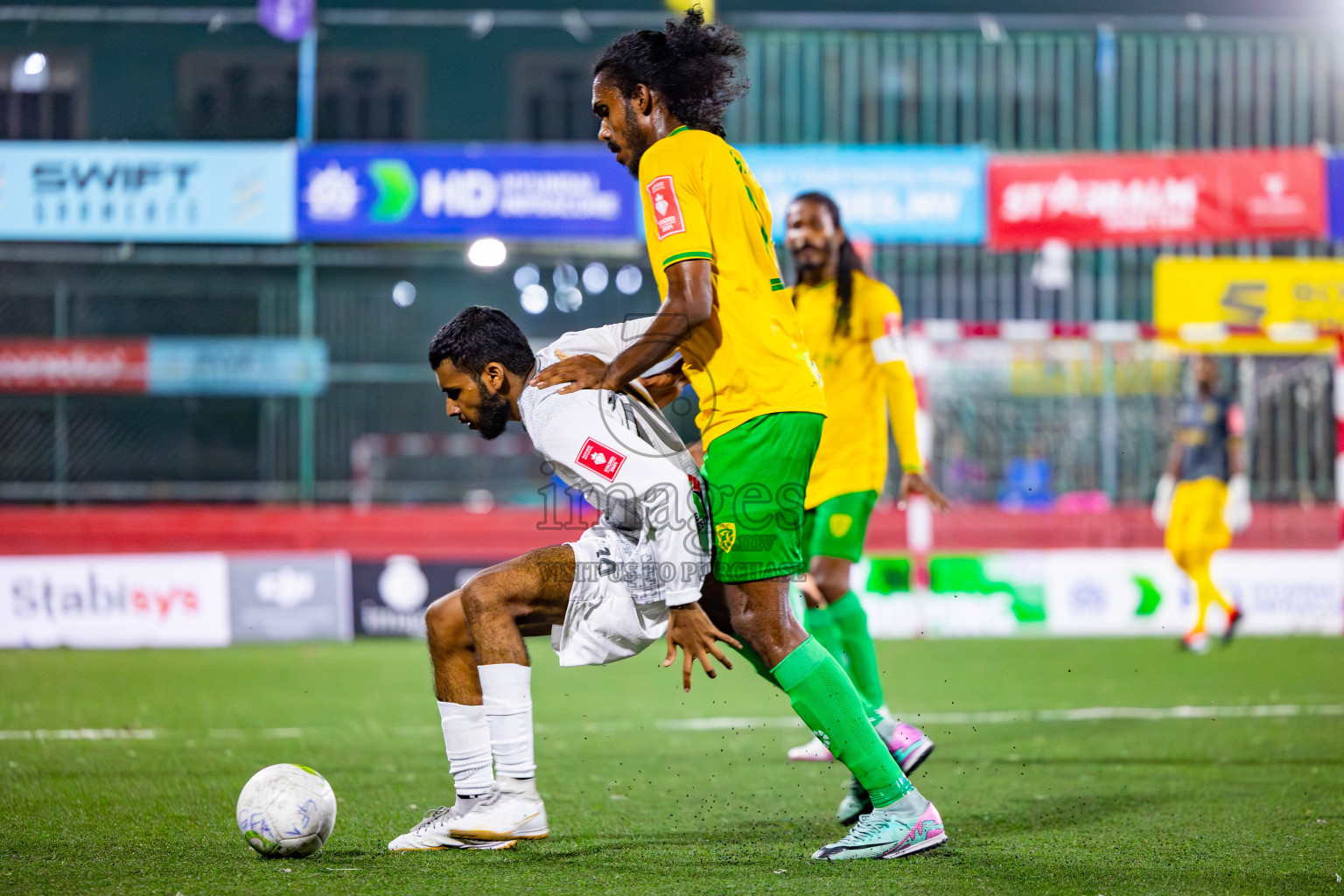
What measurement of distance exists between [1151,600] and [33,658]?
28.3ft

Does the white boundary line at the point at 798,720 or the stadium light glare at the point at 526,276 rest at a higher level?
the stadium light glare at the point at 526,276

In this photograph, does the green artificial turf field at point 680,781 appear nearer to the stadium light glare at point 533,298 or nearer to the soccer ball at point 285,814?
the soccer ball at point 285,814

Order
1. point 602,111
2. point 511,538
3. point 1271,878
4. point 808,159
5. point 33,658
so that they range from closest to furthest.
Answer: point 1271,878 < point 602,111 < point 33,658 < point 511,538 < point 808,159

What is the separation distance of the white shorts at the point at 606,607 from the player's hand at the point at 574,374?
0.44m

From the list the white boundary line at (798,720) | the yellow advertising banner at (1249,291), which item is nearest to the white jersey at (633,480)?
the white boundary line at (798,720)

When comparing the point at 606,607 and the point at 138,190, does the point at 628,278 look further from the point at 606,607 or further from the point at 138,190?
the point at 606,607

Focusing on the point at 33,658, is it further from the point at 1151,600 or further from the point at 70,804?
the point at 1151,600

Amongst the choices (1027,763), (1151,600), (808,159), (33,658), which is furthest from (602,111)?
(808,159)

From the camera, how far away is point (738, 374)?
3.62m

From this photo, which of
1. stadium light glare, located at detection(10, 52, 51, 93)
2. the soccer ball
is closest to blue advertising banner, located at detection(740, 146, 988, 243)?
stadium light glare, located at detection(10, 52, 51, 93)

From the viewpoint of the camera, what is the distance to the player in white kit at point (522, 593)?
360 centimetres

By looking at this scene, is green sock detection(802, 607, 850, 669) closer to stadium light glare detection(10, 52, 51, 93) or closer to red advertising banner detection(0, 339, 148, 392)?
red advertising banner detection(0, 339, 148, 392)

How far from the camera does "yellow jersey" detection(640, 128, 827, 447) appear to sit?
355 cm

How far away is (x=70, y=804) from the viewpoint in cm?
450
